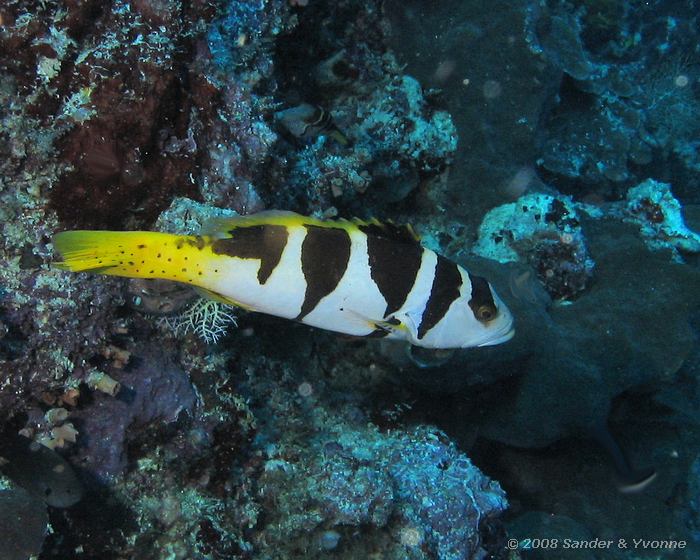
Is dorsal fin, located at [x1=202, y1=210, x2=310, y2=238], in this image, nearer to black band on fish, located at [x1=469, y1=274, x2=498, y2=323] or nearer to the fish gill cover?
the fish gill cover

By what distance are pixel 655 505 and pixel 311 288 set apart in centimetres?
683

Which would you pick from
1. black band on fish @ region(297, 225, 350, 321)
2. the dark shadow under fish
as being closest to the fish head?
black band on fish @ region(297, 225, 350, 321)

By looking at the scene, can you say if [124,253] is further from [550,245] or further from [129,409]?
[550,245]

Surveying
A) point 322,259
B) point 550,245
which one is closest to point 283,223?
point 322,259

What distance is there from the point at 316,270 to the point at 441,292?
0.76 metres

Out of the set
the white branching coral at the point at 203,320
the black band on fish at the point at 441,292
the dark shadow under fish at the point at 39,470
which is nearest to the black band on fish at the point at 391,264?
the black band on fish at the point at 441,292

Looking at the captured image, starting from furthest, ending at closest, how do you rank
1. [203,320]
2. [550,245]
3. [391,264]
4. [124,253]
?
[550,245]
[203,320]
[391,264]
[124,253]

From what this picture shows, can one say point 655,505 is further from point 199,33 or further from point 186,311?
point 199,33

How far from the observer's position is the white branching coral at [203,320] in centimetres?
370

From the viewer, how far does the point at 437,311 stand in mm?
3088

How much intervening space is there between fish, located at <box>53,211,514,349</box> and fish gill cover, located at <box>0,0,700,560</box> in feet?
0.92

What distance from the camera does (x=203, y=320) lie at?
3693 mm

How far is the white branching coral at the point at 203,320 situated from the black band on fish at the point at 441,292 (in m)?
1.47

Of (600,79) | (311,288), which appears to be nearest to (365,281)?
(311,288)
